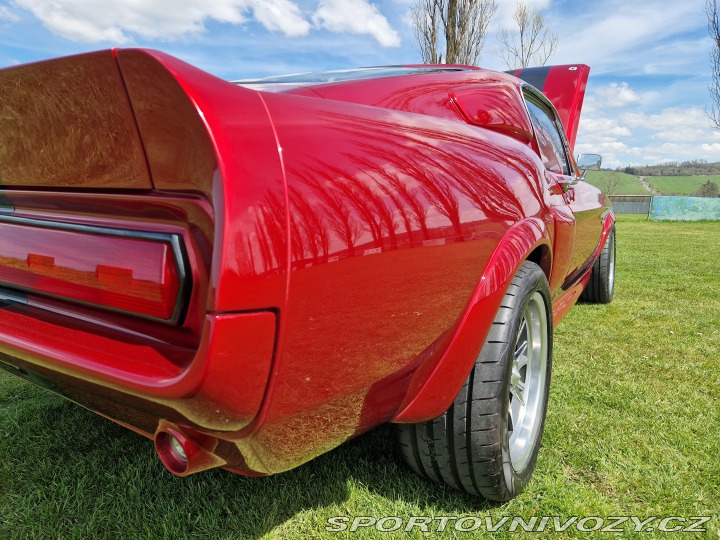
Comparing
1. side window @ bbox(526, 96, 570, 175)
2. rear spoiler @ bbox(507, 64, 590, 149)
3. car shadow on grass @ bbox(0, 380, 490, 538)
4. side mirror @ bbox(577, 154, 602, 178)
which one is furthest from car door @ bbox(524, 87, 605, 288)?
rear spoiler @ bbox(507, 64, 590, 149)

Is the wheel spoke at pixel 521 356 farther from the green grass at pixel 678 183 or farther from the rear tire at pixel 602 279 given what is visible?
the green grass at pixel 678 183

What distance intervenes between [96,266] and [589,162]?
357 cm

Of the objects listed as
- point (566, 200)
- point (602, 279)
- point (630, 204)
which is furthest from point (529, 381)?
point (630, 204)

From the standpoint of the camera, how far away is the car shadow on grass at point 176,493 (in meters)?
1.58

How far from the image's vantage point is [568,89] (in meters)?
5.25

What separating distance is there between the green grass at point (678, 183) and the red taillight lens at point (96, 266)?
181ft

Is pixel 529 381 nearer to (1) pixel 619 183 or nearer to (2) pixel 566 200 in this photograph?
(2) pixel 566 200

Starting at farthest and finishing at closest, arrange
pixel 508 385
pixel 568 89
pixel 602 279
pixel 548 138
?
pixel 568 89
pixel 602 279
pixel 548 138
pixel 508 385

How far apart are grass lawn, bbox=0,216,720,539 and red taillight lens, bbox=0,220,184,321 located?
0.83 metres

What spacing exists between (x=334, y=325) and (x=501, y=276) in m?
0.65

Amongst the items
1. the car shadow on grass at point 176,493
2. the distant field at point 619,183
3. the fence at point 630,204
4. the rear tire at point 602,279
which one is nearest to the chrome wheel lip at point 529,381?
the car shadow on grass at point 176,493

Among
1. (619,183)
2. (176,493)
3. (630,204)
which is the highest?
(619,183)

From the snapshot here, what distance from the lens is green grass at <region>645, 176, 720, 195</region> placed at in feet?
160

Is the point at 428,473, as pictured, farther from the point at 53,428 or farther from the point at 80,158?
the point at 53,428
